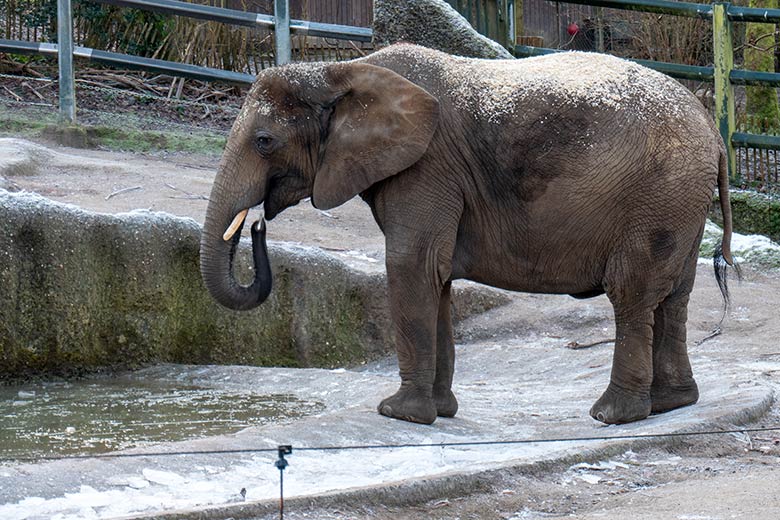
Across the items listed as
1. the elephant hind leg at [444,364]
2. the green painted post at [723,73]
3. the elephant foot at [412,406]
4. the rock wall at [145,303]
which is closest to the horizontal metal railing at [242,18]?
the green painted post at [723,73]

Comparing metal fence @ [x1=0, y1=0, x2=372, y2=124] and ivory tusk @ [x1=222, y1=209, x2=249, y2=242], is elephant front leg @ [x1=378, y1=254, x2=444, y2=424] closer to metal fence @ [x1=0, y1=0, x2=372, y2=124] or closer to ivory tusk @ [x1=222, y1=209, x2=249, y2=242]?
ivory tusk @ [x1=222, y1=209, x2=249, y2=242]

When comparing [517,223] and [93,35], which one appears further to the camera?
[93,35]

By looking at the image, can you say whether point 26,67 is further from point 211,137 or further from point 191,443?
point 191,443

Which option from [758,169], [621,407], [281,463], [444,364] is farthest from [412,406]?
[758,169]

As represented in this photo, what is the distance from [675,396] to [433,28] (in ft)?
19.1

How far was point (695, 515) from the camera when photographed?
16.9 ft

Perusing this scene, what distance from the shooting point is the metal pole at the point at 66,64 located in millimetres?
13688

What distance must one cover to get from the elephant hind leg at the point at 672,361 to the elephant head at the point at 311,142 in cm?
165

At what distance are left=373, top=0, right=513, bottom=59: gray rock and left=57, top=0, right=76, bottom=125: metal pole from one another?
11.2 ft

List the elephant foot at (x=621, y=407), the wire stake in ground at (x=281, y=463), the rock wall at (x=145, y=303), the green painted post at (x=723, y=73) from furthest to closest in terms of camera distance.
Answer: the green painted post at (x=723, y=73)
the rock wall at (x=145, y=303)
the elephant foot at (x=621, y=407)
the wire stake in ground at (x=281, y=463)

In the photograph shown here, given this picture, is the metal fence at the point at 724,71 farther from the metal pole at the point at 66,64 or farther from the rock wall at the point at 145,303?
the metal pole at the point at 66,64

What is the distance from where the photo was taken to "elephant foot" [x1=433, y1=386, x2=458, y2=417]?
23.5ft

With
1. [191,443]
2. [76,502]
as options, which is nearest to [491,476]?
[191,443]

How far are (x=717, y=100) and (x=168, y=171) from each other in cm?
525
